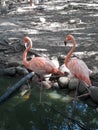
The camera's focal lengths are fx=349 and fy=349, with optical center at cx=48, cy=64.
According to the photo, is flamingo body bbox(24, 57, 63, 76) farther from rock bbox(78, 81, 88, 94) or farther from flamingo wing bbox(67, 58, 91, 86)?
rock bbox(78, 81, 88, 94)

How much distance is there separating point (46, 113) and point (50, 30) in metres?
7.10

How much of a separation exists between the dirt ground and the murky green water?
Result: 1.99 metres

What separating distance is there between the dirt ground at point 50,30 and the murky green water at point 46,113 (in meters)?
1.99

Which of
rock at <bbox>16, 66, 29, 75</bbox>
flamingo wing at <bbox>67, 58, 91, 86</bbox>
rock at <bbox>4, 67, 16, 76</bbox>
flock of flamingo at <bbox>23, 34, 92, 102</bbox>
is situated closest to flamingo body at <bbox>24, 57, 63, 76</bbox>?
flock of flamingo at <bbox>23, 34, 92, 102</bbox>

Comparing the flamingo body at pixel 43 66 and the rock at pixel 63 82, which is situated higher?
the flamingo body at pixel 43 66

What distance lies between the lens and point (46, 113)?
8.12 meters

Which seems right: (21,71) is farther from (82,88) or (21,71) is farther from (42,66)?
(82,88)

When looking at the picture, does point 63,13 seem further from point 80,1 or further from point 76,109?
point 76,109

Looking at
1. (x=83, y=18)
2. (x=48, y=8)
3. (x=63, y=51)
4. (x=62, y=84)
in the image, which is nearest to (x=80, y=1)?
(x=48, y=8)

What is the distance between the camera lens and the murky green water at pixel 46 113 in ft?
24.6

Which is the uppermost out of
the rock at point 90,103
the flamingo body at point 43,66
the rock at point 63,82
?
the flamingo body at point 43,66

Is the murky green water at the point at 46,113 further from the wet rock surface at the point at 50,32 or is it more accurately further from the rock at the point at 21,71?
the rock at the point at 21,71

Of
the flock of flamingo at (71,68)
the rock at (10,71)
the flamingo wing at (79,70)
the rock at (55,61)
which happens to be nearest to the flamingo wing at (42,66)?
the flock of flamingo at (71,68)

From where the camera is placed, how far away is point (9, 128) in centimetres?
732
